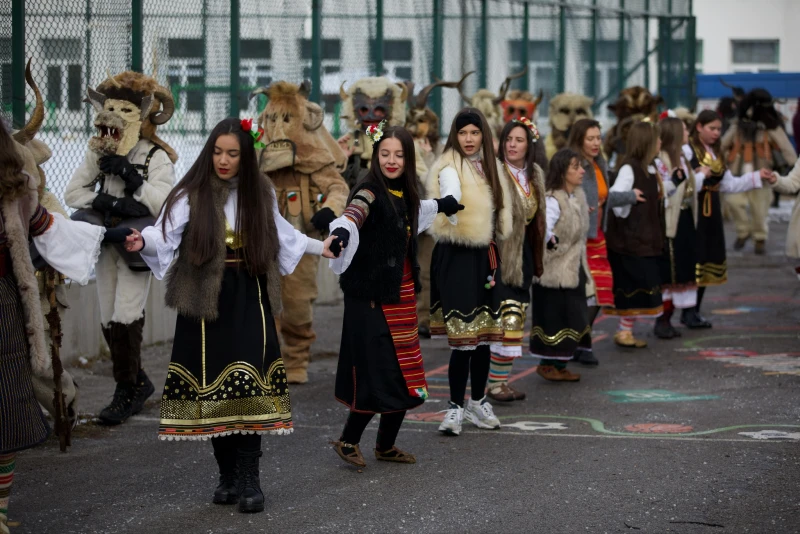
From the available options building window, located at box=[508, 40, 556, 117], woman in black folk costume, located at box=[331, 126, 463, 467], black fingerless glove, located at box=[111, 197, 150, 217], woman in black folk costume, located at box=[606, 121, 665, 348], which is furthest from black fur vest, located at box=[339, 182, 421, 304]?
building window, located at box=[508, 40, 556, 117]

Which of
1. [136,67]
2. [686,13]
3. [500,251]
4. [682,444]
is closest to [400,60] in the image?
[136,67]

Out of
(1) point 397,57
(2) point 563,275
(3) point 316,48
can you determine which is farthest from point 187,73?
(1) point 397,57

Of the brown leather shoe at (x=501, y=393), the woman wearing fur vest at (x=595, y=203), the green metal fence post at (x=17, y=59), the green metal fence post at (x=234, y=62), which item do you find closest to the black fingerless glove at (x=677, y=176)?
the woman wearing fur vest at (x=595, y=203)

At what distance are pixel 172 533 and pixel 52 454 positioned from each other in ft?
5.59

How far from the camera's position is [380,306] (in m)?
6.30

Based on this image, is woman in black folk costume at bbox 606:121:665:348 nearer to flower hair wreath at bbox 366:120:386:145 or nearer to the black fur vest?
flower hair wreath at bbox 366:120:386:145

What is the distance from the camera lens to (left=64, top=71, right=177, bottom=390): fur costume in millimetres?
7281

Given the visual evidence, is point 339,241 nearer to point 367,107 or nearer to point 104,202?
point 104,202

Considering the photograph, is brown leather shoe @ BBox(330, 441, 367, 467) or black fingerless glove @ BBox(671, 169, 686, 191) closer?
brown leather shoe @ BBox(330, 441, 367, 467)

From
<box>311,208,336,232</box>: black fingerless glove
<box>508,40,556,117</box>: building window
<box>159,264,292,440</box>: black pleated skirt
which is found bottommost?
<box>159,264,292,440</box>: black pleated skirt

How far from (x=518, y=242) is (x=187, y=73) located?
158 inches

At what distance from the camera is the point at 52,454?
674 cm

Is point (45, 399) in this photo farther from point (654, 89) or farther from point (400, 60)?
point (654, 89)

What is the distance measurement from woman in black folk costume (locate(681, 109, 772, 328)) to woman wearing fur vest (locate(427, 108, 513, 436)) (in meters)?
4.43
